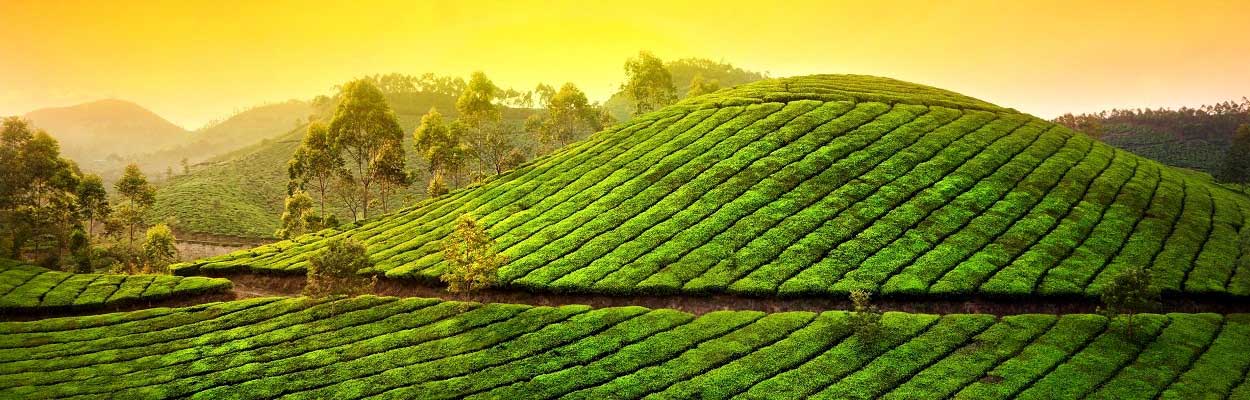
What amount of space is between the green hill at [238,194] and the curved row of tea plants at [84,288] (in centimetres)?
3744

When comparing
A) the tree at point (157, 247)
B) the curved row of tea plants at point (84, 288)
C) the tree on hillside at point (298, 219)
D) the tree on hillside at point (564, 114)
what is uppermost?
the tree on hillside at point (564, 114)

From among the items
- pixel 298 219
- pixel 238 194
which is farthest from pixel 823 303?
pixel 238 194

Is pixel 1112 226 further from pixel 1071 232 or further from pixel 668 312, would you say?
pixel 668 312

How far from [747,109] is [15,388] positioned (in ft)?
206

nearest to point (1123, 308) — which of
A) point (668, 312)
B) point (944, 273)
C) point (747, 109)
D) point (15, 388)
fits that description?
point (944, 273)

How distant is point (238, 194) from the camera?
118562 millimetres

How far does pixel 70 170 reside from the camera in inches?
2810

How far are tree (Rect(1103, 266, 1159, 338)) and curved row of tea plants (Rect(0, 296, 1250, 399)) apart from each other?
1377 millimetres

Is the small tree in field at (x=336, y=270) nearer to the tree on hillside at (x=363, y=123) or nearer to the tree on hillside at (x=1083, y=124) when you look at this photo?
the tree on hillside at (x=363, y=123)

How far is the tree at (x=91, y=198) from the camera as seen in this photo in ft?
237

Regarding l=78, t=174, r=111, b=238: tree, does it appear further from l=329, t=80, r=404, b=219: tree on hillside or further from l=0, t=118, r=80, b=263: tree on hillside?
l=329, t=80, r=404, b=219: tree on hillside

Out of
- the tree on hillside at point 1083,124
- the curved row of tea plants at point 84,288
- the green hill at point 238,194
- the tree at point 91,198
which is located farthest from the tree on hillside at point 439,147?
the tree on hillside at point 1083,124

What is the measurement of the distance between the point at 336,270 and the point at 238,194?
83.4 metres

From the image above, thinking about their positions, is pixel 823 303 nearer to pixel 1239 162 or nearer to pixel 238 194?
pixel 1239 162
